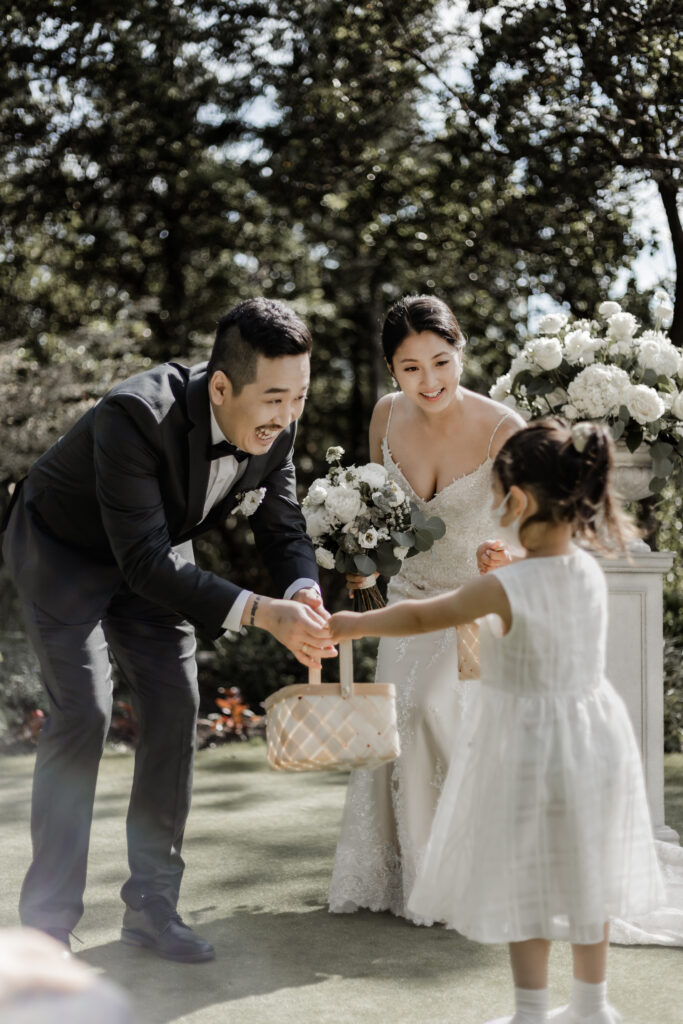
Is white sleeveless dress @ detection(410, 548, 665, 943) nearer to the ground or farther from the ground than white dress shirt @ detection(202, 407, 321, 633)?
nearer to the ground

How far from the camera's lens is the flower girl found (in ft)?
8.64

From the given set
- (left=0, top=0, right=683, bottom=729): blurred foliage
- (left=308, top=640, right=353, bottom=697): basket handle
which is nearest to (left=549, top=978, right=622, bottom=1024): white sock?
(left=308, top=640, right=353, bottom=697): basket handle

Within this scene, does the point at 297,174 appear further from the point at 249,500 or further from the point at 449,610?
the point at 449,610

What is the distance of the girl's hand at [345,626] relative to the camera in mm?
2859

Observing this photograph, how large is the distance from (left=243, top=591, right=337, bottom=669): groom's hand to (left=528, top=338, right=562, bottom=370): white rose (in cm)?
193

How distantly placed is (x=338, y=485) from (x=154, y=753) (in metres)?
1.15

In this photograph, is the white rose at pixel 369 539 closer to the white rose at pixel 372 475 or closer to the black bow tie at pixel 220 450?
the white rose at pixel 372 475

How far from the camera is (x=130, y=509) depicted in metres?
3.26

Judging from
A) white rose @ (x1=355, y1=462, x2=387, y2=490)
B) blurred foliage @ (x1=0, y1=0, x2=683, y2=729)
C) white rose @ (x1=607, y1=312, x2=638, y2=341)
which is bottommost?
white rose @ (x1=355, y1=462, x2=387, y2=490)

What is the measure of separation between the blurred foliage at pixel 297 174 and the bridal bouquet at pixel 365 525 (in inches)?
195

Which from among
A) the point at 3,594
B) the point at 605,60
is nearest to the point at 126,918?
the point at 3,594

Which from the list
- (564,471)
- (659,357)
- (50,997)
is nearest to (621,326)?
(659,357)

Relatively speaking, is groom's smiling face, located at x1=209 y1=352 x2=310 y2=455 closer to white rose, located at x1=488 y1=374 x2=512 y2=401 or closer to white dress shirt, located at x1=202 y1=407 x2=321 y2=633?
white dress shirt, located at x1=202 y1=407 x2=321 y2=633

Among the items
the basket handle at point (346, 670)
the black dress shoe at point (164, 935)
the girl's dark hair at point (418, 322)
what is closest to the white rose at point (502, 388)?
the girl's dark hair at point (418, 322)
